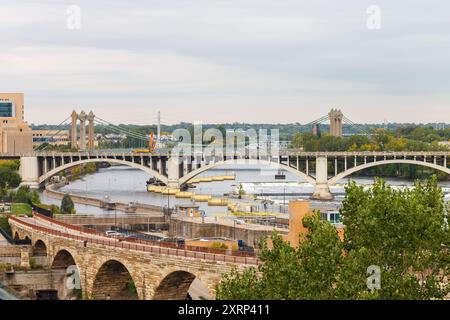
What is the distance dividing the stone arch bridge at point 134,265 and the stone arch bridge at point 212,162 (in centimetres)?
3296

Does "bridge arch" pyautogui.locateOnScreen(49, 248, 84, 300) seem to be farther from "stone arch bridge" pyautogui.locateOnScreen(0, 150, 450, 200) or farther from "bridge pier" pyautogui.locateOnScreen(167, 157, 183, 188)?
"bridge pier" pyautogui.locateOnScreen(167, 157, 183, 188)

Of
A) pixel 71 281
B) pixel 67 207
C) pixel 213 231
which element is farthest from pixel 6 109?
pixel 71 281

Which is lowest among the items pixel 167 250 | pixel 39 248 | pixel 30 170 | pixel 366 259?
pixel 39 248

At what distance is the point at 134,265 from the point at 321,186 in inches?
1493

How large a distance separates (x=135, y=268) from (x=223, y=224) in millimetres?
12701

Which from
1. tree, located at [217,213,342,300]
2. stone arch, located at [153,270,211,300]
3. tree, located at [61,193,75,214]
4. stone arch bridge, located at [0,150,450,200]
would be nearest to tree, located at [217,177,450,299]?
tree, located at [217,213,342,300]

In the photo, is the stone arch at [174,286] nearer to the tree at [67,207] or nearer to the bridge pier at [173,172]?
the tree at [67,207]

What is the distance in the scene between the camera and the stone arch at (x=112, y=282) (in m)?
25.6

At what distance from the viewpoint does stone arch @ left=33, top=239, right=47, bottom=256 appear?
31.0 meters

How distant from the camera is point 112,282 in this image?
84.8 feet

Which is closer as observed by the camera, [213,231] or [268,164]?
[213,231]

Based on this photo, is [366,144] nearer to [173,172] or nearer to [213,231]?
[173,172]
